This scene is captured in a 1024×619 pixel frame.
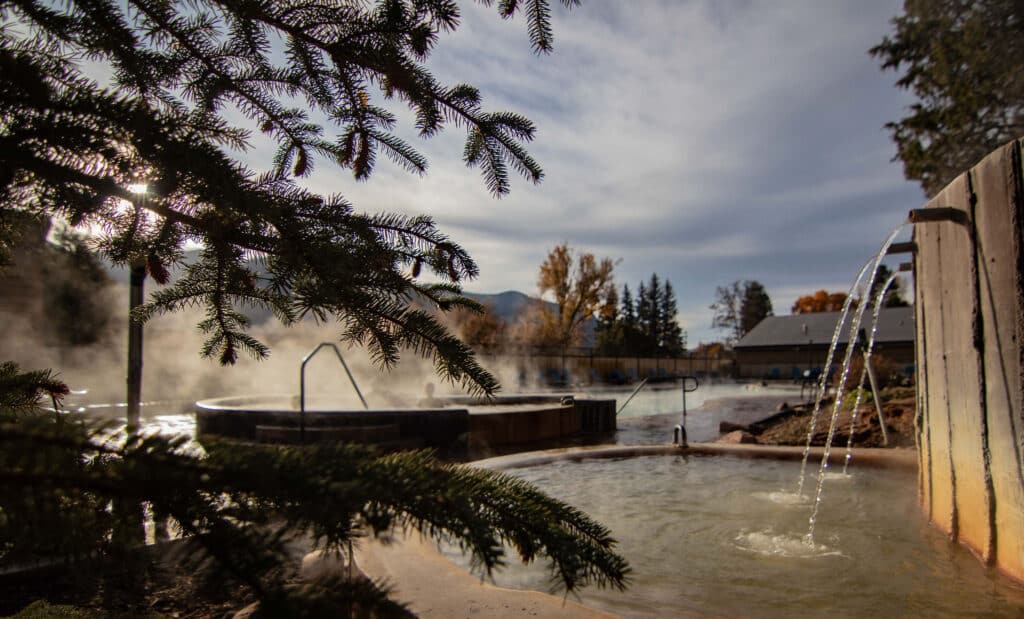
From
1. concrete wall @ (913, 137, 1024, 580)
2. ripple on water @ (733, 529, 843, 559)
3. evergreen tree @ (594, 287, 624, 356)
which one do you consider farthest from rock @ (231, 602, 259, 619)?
evergreen tree @ (594, 287, 624, 356)

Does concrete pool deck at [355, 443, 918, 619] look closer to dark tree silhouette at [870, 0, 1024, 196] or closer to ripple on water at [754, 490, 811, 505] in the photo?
ripple on water at [754, 490, 811, 505]

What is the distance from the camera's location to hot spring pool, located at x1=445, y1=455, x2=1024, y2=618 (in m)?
2.81

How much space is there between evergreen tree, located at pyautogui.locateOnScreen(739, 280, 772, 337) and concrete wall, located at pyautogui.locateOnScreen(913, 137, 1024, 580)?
82343 mm

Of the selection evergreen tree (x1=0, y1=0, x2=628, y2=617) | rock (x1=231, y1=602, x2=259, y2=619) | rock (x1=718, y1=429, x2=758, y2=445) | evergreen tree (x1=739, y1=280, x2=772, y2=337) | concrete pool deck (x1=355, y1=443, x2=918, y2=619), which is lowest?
rock (x1=718, y1=429, x2=758, y2=445)

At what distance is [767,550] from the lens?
3.71 metres

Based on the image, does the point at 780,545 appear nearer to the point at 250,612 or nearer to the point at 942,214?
the point at 942,214

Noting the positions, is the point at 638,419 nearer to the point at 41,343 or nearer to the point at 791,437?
the point at 791,437

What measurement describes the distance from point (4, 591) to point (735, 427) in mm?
10624

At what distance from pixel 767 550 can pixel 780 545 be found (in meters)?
0.16

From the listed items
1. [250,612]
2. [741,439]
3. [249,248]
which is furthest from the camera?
[741,439]

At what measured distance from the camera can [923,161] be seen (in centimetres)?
1834

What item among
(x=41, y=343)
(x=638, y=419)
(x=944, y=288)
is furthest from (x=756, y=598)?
(x=41, y=343)

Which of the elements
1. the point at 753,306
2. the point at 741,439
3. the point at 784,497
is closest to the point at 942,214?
the point at 784,497

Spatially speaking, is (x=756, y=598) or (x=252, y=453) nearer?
(x=252, y=453)
